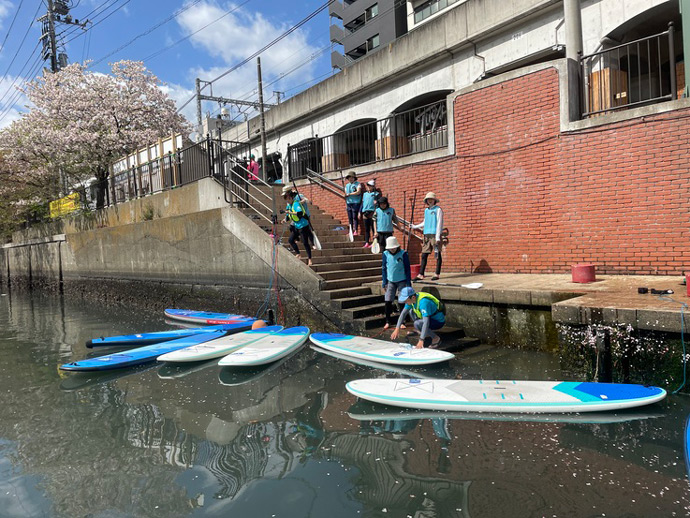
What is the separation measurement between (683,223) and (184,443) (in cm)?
725

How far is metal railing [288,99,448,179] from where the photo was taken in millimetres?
12328

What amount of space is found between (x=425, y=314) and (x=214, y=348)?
11.5 ft

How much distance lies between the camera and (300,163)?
15930 millimetres

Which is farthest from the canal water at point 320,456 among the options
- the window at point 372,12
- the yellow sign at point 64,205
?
the window at point 372,12

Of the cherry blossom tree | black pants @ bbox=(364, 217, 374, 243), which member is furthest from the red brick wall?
the cherry blossom tree

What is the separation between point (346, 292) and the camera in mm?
8719

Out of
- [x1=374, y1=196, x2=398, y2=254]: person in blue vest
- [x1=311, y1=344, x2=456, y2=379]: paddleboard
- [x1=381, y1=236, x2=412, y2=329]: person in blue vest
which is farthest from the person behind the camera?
[x1=374, y1=196, x2=398, y2=254]: person in blue vest

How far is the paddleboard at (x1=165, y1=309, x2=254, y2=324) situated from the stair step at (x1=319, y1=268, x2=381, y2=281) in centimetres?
238

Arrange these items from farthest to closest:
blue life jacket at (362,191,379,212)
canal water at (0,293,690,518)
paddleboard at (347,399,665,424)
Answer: blue life jacket at (362,191,379,212)
paddleboard at (347,399,665,424)
canal water at (0,293,690,518)

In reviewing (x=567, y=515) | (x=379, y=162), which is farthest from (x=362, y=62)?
(x=567, y=515)

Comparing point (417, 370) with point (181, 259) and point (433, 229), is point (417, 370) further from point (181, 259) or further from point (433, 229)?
point (181, 259)

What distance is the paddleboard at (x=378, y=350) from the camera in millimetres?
6066

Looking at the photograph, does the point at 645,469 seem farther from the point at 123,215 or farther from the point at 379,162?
the point at 123,215

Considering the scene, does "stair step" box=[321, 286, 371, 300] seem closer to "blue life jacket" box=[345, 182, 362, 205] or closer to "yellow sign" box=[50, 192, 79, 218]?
"blue life jacket" box=[345, 182, 362, 205]
